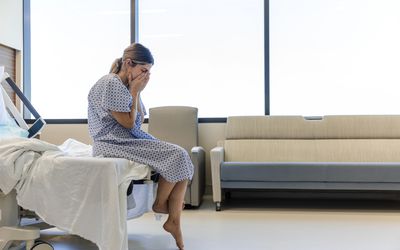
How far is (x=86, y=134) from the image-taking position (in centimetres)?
460

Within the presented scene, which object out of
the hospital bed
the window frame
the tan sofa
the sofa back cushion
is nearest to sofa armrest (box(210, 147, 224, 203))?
the tan sofa

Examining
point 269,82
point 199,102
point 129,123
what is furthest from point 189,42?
point 129,123

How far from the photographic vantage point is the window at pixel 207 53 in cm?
450

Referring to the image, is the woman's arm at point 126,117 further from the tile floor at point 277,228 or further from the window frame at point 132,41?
the window frame at point 132,41

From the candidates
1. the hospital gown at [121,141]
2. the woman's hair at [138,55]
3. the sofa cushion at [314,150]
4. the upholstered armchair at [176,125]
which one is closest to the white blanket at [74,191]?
the hospital gown at [121,141]

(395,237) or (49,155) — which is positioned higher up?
(49,155)

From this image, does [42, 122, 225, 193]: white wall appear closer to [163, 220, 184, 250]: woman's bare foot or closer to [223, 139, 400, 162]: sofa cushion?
[223, 139, 400, 162]: sofa cushion

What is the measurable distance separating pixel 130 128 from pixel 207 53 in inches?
106

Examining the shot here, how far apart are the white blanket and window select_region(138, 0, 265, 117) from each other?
2818 millimetres

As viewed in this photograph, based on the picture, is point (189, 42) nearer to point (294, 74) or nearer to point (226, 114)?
point (226, 114)

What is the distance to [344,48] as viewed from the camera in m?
4.35

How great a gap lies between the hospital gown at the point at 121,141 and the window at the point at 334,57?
2.62m

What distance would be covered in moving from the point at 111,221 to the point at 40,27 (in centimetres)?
404

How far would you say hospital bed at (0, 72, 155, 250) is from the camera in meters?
1.74
